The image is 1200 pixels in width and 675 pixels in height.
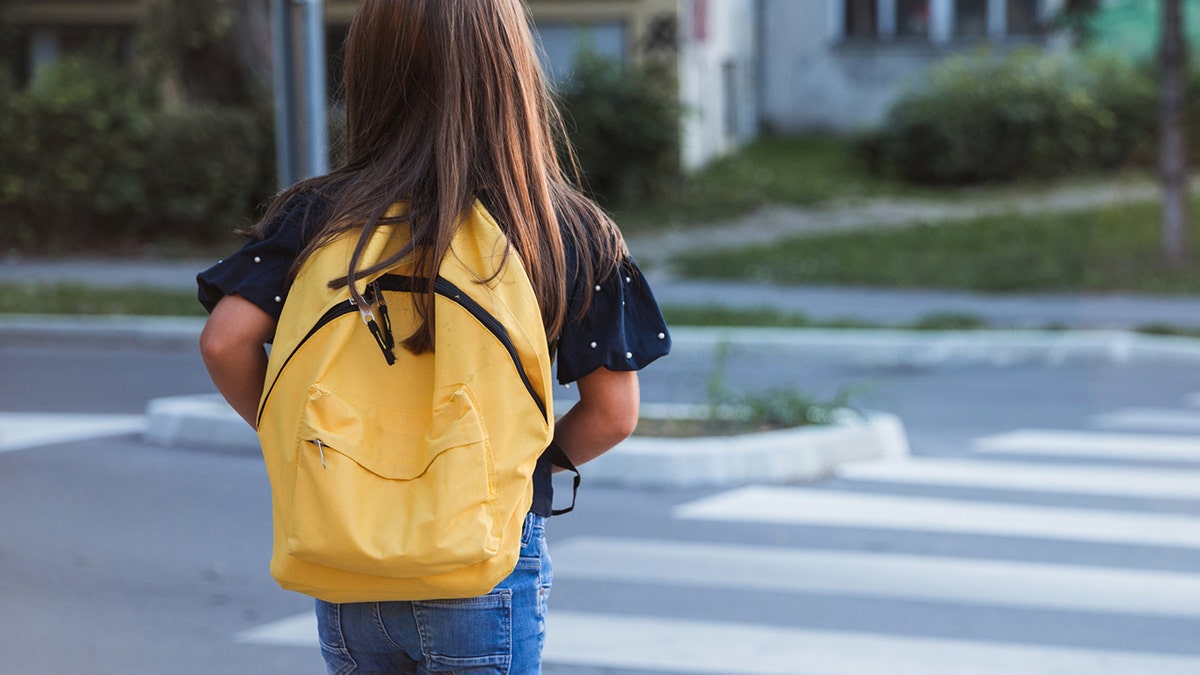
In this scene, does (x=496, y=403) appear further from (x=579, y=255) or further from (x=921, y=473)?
(x=921, y=473)

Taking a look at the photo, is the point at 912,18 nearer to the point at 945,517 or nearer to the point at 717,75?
the point at 717,75

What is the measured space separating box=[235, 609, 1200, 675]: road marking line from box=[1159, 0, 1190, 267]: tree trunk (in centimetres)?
1021

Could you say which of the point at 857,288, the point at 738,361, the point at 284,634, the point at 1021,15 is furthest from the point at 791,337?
the point at 1021,15

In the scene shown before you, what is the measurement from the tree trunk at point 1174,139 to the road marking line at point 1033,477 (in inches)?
294

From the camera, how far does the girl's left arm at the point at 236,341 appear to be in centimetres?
194

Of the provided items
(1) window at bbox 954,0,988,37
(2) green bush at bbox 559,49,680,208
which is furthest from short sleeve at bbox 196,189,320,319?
(1) window at bbox 954,0,988,37

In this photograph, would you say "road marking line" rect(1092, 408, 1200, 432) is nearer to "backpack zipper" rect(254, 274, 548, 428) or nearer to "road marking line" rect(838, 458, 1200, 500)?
"road marking line" rect(838, 458, 1200, 500)

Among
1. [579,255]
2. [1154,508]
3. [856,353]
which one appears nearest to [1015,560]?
[1154,508]

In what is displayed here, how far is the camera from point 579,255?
1932mm

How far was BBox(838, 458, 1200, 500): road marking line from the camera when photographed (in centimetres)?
650

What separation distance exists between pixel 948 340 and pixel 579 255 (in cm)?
879

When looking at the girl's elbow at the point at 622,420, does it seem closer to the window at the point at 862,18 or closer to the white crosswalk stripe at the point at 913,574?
the white crosswalk stripe at the point at 913,574

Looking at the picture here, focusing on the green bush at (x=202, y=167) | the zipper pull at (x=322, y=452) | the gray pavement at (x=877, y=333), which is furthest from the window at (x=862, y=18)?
the zipper pull at (x=322, y=452)

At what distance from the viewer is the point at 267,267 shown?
192 cm
